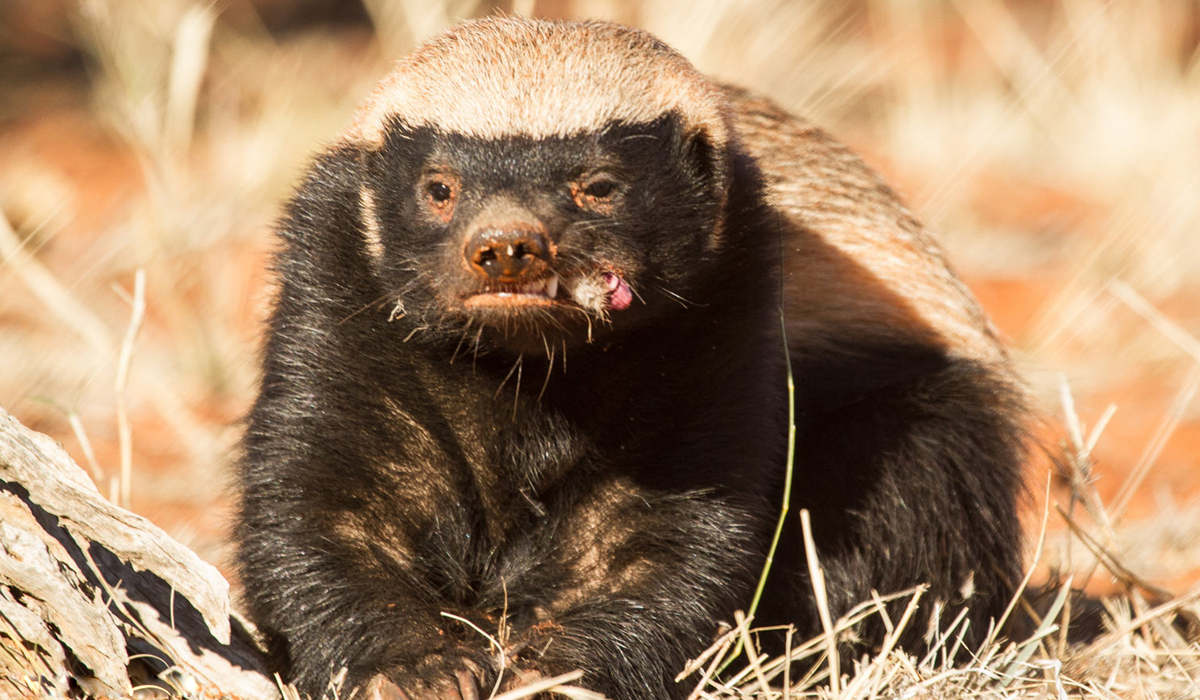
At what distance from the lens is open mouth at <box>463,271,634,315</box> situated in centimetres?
305

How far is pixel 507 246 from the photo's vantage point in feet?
9.58

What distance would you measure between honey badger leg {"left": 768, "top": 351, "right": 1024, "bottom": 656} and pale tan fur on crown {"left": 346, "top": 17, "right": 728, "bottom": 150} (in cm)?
116

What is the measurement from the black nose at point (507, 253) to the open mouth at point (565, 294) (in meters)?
0.06

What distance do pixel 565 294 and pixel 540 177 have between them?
0.28 meters

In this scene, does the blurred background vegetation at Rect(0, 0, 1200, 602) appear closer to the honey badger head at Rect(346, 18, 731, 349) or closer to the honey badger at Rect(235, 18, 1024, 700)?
the honey badger at Rect(235, 18, 1024, 700)

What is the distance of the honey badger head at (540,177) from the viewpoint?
10.1 ft

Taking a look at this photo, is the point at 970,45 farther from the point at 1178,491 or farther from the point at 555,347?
the point at 555,347

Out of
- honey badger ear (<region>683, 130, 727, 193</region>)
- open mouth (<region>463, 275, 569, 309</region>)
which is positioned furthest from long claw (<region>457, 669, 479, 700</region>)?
honey badger ear (<region>683, 130, 727, 193</region>)

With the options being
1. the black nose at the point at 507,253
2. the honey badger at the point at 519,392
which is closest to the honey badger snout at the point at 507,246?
the black nose at the point at 507,253

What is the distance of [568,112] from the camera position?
10.5 feet

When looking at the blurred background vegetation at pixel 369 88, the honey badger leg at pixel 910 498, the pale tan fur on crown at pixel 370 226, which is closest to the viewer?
the pale tan fur on crown at pixel 370 226

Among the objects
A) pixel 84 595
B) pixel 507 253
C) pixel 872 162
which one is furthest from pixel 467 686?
pixel 872 162

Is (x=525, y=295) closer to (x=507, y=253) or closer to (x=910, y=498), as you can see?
(x=507, y=253)

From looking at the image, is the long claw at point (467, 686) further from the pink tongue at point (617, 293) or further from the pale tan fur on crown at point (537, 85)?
the pale tan fur on crown at point (537, 85)
